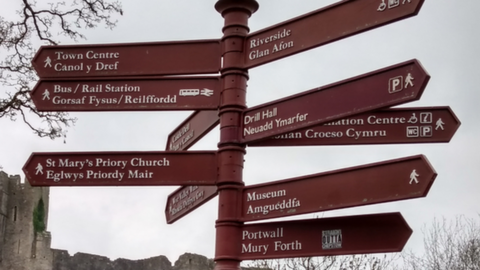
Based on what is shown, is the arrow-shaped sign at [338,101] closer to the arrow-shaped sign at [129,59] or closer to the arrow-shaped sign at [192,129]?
the arrow-shaped sign at [192,129]

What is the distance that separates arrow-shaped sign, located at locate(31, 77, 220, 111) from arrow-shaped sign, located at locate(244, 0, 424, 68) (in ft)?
1.38

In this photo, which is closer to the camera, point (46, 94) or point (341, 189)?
point (341, 189)

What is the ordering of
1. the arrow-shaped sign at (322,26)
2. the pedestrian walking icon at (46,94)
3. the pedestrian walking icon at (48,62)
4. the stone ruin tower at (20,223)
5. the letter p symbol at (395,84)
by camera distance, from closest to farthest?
the letter p symbol at (395,84) < the arrow-shaped sign at (322,26) < the pedestrian walking icon at (46,94) < the pedestrian walking icon at (48,62) < the stone ruin tower at (20,223)

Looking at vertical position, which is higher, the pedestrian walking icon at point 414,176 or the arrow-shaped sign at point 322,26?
the arrow-shaped sign at point 322,26


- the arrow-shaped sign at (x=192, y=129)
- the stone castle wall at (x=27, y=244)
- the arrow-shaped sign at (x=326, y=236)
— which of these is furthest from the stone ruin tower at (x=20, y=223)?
the arrow-shaped sign at (x=326, y=236)

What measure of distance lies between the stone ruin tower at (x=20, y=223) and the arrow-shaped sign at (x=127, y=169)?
4894cm

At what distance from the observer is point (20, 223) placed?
56.3m

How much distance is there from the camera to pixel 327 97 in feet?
19.5

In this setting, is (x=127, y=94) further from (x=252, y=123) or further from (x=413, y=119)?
(x=413, y=119)

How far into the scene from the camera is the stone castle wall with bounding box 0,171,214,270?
165 feet

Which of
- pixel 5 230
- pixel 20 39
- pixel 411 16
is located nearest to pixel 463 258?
pixel 20 39

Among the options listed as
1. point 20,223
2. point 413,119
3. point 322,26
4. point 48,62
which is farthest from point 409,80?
point 20,223

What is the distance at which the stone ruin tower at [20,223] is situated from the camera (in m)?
54.8

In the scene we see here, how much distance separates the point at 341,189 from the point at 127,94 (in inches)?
74.7
